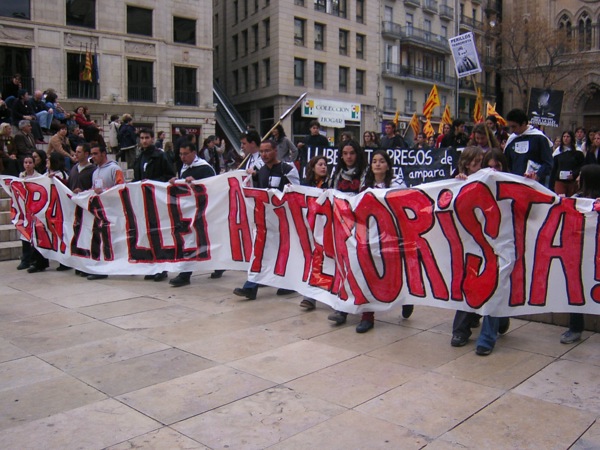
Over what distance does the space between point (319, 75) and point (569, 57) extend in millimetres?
20551

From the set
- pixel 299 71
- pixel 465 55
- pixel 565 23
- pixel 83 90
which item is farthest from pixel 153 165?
pixel 565 23

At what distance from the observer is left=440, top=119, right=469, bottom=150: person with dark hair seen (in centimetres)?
1128

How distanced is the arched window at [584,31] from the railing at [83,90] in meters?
38.5

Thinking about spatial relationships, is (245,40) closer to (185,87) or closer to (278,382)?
(185,87)

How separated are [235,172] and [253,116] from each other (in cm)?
3822

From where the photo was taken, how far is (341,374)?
4.29m

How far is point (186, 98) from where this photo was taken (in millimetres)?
35750

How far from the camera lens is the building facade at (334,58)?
41531 mm

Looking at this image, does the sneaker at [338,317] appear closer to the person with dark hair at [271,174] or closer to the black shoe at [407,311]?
the black shoe at [407,311]

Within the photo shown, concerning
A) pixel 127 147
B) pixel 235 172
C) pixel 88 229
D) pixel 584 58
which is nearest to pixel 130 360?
pixel 235 172

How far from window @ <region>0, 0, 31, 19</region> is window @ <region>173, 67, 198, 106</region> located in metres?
8.63

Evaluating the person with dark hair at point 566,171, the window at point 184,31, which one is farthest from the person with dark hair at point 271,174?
the window at point 184,31

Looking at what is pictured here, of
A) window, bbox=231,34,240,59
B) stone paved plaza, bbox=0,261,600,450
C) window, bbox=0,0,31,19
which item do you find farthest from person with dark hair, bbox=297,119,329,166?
window, bbox=231,34,240,59

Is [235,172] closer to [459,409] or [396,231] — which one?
[396,231]
